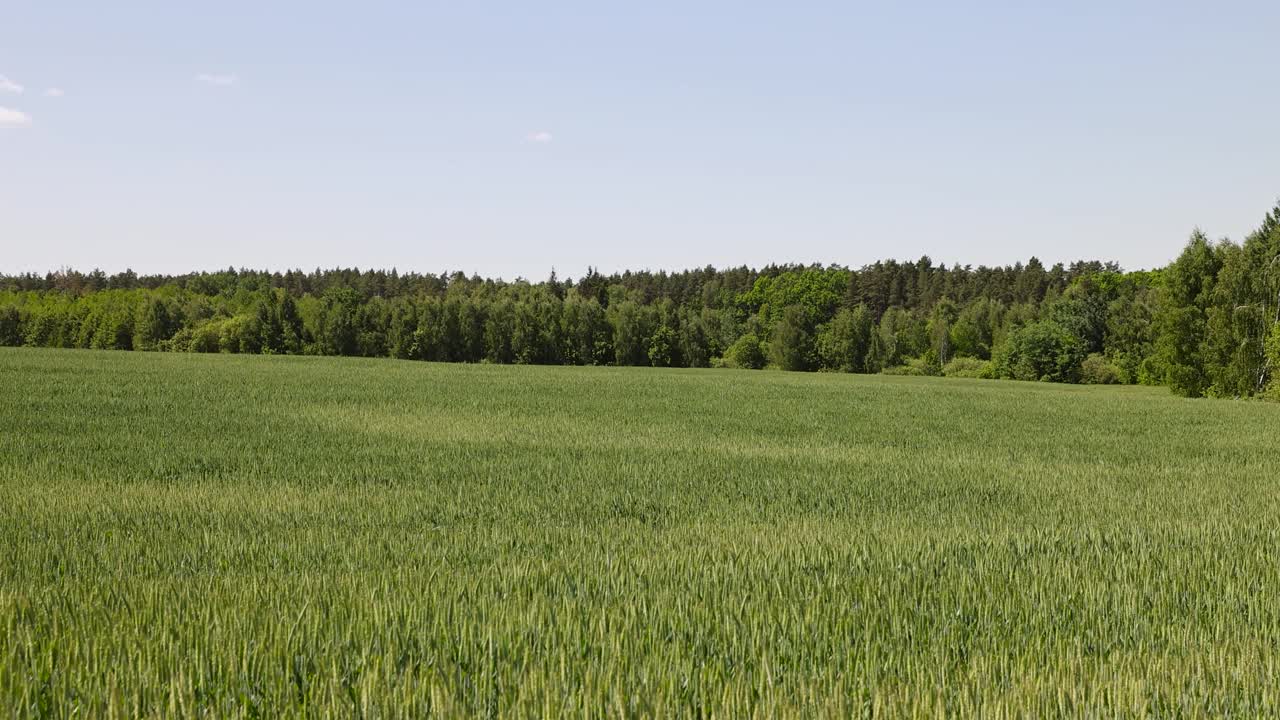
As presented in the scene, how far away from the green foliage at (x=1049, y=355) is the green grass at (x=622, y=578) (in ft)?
228

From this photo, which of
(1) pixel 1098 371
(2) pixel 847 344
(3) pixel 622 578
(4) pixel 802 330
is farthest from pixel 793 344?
(3) pixel 622 578

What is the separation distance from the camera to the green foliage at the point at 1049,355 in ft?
286

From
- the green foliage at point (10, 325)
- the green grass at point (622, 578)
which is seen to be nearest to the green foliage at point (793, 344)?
the green grass at point (622, 578)

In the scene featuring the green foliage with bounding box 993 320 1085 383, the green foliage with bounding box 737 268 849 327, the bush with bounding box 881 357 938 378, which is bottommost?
the bush with bounding box 881 357 938 378

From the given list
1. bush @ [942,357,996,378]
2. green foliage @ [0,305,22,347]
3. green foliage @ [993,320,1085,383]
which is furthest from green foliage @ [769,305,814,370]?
green foliage @ [0,305,22,347]

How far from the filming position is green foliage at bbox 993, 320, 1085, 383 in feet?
286

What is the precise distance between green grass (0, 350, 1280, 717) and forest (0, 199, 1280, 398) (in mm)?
36457

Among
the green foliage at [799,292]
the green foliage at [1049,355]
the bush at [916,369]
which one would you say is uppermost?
the green foliage at [799,292]

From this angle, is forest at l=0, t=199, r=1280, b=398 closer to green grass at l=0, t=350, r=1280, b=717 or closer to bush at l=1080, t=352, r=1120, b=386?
bush at l=1080, t=352, r=1120, b=386

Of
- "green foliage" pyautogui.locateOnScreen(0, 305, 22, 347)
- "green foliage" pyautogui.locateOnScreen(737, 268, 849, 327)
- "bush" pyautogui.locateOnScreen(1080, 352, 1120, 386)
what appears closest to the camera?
"bush" pyautogui.locateOnScreen(1080, 352, 1120, 386)

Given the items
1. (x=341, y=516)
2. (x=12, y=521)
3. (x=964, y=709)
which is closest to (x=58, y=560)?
(x=12, y=521)

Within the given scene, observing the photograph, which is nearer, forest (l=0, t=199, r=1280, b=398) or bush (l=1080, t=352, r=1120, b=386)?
forest (l=0, t=199, r=1280, b=398)

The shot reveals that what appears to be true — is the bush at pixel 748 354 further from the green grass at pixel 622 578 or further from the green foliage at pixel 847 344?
the green grass at pixel 622 578

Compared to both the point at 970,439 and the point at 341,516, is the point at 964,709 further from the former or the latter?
the point at 970,439
